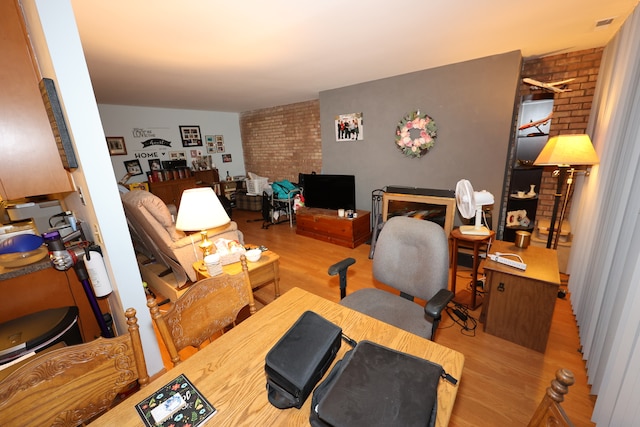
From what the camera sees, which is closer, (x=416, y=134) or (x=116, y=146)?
(x=416, y=134)

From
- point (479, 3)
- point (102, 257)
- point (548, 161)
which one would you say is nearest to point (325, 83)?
point (479, 3)

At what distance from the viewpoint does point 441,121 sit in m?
3.09

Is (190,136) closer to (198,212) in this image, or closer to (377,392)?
(198,212)

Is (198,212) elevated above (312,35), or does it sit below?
below

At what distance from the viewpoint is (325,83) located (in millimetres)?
3598

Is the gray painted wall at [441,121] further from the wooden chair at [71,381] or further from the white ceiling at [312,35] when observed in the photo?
the wooden chair at [71,381]

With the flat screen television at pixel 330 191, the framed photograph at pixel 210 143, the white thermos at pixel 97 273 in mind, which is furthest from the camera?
the framed photograph at pixel 210 143

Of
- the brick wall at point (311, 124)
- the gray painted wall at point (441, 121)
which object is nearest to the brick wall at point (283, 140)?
the brick wall at point (311, 124)

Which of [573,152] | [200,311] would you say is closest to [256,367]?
[200,311]

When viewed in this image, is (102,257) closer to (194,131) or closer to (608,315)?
(608,315)

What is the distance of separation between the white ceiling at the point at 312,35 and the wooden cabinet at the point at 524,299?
1785 mm

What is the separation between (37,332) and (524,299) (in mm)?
2891

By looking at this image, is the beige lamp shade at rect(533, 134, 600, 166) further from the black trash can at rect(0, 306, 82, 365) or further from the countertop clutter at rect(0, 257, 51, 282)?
the countertop clutter at rect(0, 257, 51, 282)

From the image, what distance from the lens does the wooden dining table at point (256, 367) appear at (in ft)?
2.50
